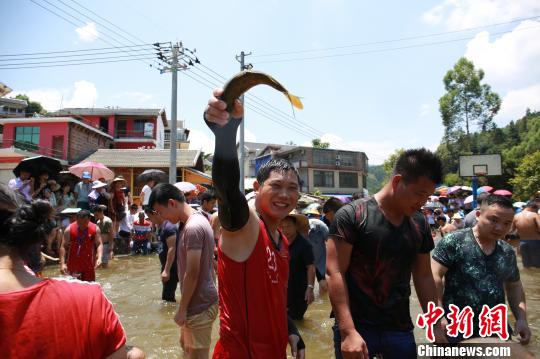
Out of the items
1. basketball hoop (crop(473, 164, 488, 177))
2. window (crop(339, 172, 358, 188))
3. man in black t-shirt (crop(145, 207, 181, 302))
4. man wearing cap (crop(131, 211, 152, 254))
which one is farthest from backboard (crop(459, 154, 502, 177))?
window (crop(339, 172, 358, 188))

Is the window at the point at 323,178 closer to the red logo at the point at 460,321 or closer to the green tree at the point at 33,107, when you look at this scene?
the green tree at the point at 33,107

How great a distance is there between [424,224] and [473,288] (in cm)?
85

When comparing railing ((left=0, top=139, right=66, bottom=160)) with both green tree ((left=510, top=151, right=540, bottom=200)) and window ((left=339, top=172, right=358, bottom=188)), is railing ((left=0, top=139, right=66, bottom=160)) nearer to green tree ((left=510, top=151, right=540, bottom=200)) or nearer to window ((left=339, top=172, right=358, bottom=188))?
window ((left=339, top=172, right=358, bottom=188))

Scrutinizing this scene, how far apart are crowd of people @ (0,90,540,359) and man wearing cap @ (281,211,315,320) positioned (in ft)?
5.99

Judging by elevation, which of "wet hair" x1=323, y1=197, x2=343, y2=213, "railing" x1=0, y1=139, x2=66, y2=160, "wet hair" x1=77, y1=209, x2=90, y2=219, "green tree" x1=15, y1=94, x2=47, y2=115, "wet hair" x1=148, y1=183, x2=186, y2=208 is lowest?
"wet hair" x1=77, y1=209, x2=90, y2=219

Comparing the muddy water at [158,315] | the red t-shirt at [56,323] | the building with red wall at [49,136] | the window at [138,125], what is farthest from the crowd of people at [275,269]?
the window at [138,125]

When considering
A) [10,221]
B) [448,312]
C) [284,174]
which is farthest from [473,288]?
[10,221]

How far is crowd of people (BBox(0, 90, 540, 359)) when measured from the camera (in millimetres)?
1680

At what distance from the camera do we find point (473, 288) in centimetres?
338

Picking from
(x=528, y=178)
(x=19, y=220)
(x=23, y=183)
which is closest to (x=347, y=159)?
(x=528, y=178)

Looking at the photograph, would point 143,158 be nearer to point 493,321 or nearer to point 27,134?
point 27,134

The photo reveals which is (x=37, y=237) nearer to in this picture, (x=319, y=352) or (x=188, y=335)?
(x=188, y=335)

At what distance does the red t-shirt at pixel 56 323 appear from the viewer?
1519 millimetres

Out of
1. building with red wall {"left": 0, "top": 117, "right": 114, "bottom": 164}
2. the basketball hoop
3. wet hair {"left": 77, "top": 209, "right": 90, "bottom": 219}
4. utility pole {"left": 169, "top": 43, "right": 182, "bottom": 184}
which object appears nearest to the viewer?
wet hair {"left": 77, "top": 209, "right": 90, "bottom": 219}
